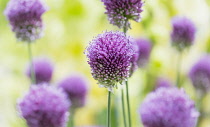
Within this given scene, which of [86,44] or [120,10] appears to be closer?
[120,10]

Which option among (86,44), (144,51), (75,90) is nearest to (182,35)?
(144,51)

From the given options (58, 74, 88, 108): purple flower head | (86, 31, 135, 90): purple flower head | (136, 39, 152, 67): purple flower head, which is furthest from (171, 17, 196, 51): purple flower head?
(86, 31, 135, 90): purple flower head

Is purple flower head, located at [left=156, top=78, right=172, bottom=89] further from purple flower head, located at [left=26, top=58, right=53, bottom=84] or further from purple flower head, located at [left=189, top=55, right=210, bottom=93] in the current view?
purple flower head, located at [left=26, top=58, right=53, bottom=84]

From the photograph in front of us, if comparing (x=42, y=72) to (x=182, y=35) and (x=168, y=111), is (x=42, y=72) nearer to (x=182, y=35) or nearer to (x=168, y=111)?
(x=182, y=35)

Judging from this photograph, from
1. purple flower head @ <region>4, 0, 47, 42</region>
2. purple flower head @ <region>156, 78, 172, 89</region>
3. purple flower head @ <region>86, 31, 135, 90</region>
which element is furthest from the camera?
purple flower head @ <region>156, 78, 172, 89</region>

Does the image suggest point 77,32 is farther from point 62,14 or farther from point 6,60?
point 6,60
